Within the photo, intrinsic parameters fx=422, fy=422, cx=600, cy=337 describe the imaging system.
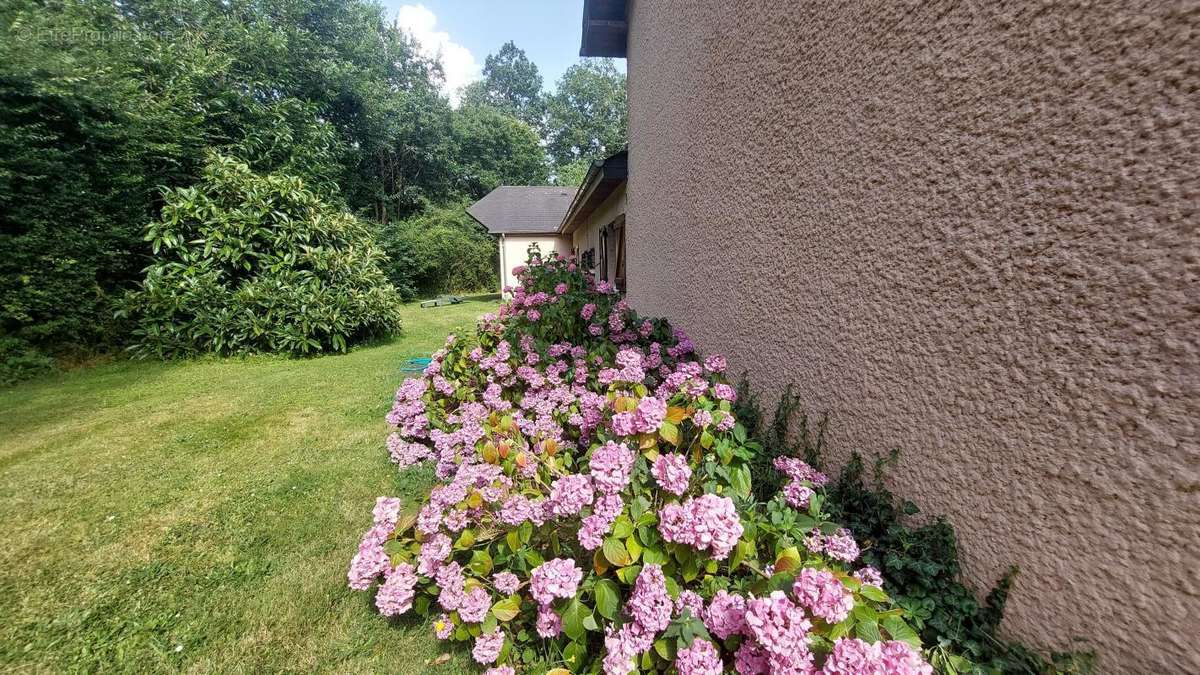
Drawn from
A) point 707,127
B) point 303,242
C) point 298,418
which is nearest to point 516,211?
point 303,242

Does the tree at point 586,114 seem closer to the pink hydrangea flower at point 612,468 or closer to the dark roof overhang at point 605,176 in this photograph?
the dark roof overhang at point 605,176

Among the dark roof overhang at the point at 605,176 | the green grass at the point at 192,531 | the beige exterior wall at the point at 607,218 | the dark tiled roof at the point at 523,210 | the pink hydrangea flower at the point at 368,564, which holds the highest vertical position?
the dark tiled roof at the point at 523,210

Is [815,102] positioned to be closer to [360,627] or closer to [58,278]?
[360,627]

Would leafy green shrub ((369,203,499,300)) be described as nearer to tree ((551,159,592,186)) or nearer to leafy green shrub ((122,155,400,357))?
leafy green shrub ((122,155,400,357))

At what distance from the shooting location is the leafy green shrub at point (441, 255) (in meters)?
15.7

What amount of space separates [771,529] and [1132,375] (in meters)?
0.94

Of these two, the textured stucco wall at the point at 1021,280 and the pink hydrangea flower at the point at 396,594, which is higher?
the textured stucco wall at the point at 1021,280

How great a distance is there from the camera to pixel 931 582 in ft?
4.27

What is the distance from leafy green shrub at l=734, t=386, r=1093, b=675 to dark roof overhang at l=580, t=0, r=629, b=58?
561 cm

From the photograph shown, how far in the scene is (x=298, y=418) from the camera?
169 inches

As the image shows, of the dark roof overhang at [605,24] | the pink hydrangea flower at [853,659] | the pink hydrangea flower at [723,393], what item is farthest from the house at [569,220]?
the pink hydrangea flower at [853,659]

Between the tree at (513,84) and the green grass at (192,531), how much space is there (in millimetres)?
41708

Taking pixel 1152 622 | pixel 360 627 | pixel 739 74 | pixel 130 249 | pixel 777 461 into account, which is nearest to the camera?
pixel 1152 622

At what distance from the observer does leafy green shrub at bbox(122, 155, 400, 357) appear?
6387mm
